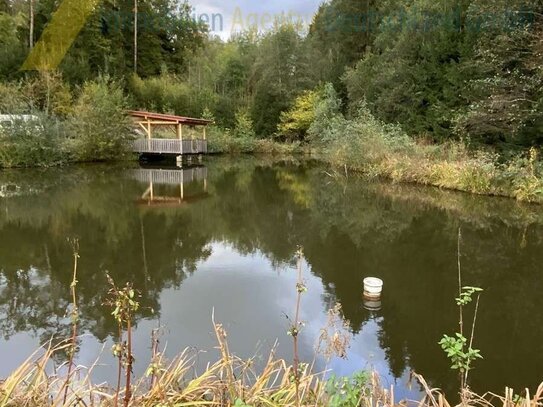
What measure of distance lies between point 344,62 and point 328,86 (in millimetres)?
3791

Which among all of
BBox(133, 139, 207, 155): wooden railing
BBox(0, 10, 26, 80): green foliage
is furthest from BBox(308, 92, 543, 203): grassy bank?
BBox(0, 10, 26, 80): green foliage

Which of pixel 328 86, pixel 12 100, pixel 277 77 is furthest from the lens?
pixel 277 77

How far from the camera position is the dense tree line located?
14.4m

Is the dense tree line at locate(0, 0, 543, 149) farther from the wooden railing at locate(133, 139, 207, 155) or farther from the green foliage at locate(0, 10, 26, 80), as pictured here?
the wooden railing at locate(133, 139, 207, 155)

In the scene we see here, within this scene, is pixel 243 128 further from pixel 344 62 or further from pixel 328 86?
pixel 344 62

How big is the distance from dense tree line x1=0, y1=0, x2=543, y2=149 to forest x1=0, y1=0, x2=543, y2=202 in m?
0.08

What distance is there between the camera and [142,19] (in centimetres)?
3634

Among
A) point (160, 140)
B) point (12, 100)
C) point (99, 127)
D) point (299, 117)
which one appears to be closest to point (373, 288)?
point (99, 127)

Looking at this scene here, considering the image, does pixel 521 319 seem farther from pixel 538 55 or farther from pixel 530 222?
pixel 538 55

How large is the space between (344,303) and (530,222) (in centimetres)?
651

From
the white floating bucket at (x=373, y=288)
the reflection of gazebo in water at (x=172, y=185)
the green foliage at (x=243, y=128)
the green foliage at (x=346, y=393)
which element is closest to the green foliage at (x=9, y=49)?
the reflection of gazebo in water at (x=172, y=185)

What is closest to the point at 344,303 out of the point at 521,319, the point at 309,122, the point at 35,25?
the point at 521,319

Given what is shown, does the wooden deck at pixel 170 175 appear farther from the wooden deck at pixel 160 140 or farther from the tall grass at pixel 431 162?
the tall grass at pixel 431 162

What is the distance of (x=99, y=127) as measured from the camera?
2091 centimetres
